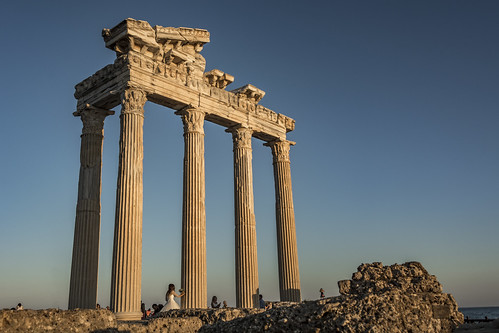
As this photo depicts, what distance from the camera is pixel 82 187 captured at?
2205cm

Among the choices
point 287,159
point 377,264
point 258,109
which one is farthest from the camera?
point 287,159

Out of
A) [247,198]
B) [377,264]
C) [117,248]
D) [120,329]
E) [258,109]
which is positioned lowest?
[120,329]

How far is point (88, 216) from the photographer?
21609 mm

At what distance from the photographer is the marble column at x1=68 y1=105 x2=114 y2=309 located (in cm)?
2072

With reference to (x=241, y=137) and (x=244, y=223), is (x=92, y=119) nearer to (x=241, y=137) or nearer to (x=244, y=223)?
(x=241, y=137)

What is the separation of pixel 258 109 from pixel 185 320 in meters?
21.1

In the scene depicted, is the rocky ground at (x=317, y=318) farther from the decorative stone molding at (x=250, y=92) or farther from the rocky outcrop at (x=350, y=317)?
the decorative stone molding at (x=250, y=92)

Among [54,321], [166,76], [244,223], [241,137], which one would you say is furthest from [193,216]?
[54,321]

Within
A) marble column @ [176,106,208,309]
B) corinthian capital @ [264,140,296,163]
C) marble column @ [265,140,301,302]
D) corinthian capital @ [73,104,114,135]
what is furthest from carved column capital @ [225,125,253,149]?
corinthian capital @ [73,104,114,135]

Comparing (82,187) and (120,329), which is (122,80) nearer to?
(82,187)

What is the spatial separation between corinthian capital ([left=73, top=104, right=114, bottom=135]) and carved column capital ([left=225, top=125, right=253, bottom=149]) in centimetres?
768

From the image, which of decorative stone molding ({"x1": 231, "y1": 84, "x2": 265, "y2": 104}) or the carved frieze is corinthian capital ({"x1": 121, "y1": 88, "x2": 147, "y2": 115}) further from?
decorative stone molding ({"x1": 231, "y1": 84, "x2": 265, "y2": 104})

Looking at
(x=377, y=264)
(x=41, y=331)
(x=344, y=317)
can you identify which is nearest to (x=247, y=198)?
(x=377, y=264)

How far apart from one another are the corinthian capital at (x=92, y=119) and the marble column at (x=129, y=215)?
308 centimetres
